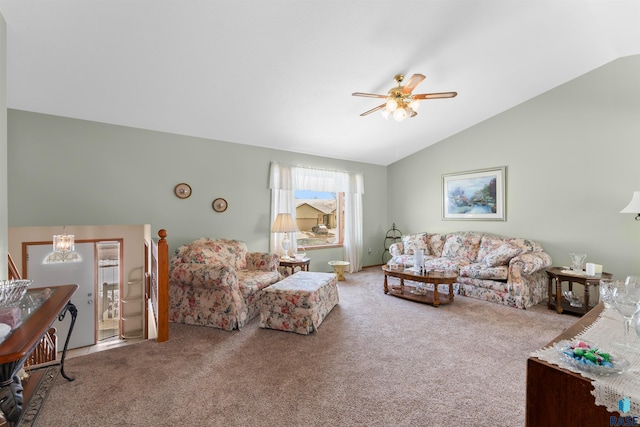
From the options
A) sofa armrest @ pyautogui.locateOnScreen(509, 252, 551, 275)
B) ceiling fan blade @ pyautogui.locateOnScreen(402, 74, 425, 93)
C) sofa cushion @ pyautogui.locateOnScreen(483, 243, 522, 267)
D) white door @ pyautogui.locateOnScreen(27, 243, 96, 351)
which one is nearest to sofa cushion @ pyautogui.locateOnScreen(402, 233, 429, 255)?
sofa cushion @ pyautogui.locateOnScreen(483, 243, 522, 267)

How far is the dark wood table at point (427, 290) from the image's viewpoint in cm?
386

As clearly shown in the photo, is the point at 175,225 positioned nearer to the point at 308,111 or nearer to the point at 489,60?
the point at 308,111

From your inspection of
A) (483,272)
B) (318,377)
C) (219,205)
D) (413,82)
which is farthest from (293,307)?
(483,272)

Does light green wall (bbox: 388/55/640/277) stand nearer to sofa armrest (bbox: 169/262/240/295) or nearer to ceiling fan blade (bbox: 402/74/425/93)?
ceiling fan blade (bbox: 402/74/425/93)

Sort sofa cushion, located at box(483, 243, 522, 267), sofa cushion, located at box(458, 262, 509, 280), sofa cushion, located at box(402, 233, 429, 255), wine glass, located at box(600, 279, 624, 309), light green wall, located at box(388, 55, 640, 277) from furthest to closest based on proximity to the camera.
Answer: sofa cushion, located at box(402, 233, 429, 255) < sofa cushion, located at box(483, 243, 522, 267) < sofa cushion, located at box(458, 262, 509, 280) < light green wall, located at box(388, 55, 640, 277) < wine glass, located at box(600, 279, 624, 309)

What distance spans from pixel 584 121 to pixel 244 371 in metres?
5.38

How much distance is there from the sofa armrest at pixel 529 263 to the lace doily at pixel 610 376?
117 inches

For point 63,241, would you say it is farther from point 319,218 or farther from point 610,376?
point 610,376

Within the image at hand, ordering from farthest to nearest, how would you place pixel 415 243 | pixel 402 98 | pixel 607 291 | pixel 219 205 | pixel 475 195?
pixel 415 243 < pixel 475 195 < pixel 219 205 < pixel 402 98 < pixel 607 291

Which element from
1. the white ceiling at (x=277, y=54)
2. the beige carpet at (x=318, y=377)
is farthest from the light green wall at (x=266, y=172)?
the beige carpet at (x=318, y=377)

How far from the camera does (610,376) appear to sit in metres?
0.84

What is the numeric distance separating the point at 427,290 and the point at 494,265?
40.6 inches

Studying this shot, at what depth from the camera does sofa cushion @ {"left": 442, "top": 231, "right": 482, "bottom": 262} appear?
4.96m

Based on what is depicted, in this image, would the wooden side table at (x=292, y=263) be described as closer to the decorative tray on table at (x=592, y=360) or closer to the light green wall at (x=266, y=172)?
the light green wall at (x=266, y=172)
